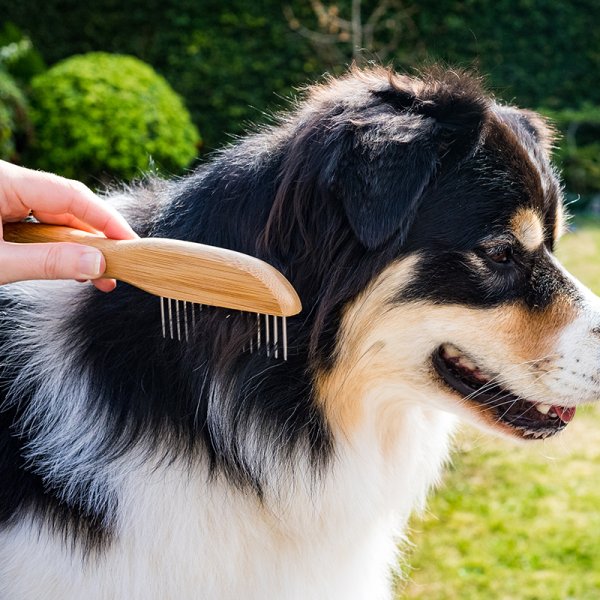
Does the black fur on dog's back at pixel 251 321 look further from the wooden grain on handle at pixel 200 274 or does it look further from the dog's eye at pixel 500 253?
the wooden grain on handle at pixel 200 274

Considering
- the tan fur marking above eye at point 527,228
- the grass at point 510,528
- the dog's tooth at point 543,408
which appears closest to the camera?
the tan fur marking above eye at point 527,228

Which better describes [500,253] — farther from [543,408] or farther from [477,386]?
[543,408]

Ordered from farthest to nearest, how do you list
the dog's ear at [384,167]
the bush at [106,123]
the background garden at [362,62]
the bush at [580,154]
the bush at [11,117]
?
the bush at [580,154] → the bush at [106,123] → the bush at [11,117] → the background garden at [362,62] → the dog's ear at [384,167]

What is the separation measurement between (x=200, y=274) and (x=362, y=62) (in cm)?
278

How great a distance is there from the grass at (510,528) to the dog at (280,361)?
45.0 inches

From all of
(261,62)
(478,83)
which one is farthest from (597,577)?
(261,62)

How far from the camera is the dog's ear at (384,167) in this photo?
1.82 metres

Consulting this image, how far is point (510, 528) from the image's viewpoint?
391 cm

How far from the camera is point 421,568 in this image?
355cm

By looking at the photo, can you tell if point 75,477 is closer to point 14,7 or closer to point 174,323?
point 174,323

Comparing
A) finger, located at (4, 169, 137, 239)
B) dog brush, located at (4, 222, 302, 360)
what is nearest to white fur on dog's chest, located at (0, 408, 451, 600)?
dog brush, located at (4, 222, 302, 360)

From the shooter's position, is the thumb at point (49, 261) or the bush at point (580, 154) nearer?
the thumb at point (49, 261)

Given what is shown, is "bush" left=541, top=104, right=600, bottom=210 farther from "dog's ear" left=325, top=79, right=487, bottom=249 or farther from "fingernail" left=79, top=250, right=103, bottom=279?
"fingernail" left=79, top=250, right=103, bottom=279

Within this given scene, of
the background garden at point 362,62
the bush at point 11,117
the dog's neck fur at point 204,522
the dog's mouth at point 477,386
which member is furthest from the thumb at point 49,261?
the bush at point 11,117
